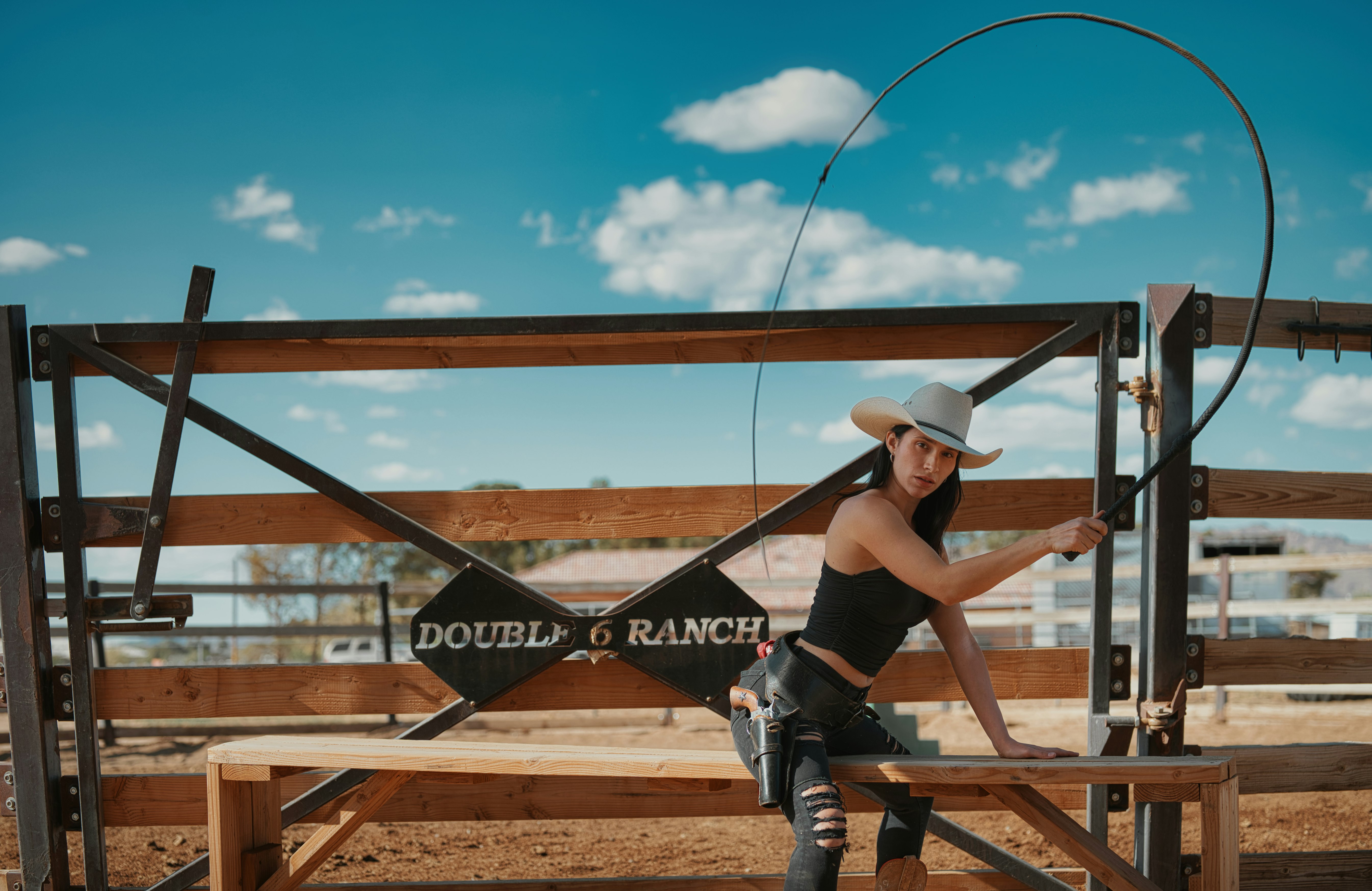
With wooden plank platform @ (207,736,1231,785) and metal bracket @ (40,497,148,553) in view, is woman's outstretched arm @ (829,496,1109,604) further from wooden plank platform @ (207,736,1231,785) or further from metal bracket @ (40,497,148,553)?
metal bracket @ (40,497,148,553)

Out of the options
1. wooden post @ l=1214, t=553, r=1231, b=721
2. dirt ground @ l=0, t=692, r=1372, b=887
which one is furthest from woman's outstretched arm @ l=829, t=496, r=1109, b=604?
wooden post @ l=1214, t=553, r=1231, b=721

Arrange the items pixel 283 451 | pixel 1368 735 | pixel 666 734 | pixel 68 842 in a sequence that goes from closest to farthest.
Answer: pixel 283 451
pixel 68 842
pixel 1368 735
pixel 666 734

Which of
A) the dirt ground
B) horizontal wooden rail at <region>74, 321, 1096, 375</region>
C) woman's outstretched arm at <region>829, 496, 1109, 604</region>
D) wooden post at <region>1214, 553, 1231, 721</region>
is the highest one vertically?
horizontal wooden rail at <region>74, 321, 1096, 375</region>

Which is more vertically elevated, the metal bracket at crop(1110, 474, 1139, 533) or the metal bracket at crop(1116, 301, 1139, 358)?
the metal bracket at crop(1116, 301, 1139, 358)

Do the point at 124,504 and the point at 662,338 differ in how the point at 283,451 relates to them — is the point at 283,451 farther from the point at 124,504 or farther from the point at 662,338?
the point at 662,338

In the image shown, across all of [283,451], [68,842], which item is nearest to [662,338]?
[283,451]

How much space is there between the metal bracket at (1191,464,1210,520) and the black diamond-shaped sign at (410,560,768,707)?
160cm

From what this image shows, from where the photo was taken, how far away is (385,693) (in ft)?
11.6

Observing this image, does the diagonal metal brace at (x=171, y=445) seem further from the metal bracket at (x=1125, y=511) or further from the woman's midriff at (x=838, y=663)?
the metal bracket at (x=1125, y=511)

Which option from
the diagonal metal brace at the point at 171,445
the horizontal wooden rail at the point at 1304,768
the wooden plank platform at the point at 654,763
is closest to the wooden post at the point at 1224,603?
the horizontal wooden rail at the point at 1304,768

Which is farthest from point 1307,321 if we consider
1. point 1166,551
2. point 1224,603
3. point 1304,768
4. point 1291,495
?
point 1224,603

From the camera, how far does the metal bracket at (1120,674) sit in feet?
11.3

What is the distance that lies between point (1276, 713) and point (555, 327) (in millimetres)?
8481

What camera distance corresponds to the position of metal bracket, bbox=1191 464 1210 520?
333cm
